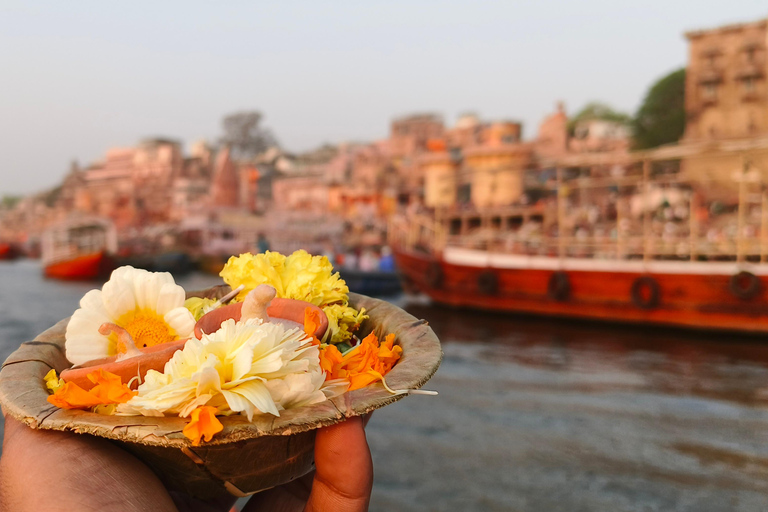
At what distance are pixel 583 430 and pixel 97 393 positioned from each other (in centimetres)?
451

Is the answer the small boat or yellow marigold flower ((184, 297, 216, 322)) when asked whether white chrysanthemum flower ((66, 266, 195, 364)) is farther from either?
the small boat

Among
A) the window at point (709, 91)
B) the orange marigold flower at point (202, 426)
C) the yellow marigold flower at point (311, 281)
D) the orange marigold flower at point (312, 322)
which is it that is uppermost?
the window at point (709, 91)

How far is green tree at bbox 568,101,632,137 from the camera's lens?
160ft

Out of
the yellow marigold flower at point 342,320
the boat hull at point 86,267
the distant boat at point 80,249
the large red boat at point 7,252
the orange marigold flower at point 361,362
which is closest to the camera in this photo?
the orange marigold flower at point 361,362

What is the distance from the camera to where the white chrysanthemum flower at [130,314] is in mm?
1559

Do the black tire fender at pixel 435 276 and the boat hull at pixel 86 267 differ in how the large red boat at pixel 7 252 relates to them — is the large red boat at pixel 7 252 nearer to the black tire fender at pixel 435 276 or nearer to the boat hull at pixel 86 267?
the boat hull at pixel 86 267

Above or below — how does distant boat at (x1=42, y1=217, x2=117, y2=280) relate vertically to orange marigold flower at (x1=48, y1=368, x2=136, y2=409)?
below

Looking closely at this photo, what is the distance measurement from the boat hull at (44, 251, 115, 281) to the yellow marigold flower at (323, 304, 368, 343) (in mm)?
26352

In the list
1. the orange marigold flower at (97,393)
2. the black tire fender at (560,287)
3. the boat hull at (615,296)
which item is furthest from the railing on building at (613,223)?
the orange marigold flower at (97,393)

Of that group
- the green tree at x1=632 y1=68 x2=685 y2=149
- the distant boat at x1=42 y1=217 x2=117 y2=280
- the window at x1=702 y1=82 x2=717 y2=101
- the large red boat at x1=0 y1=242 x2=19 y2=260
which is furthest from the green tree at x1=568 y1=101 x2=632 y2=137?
the large red boat at x1=0 y1=242 x2=19 y2=260

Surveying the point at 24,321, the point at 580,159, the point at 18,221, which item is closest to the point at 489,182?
the point at 580,159

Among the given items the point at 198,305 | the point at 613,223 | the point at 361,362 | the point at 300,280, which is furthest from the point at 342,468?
the point at 613,223

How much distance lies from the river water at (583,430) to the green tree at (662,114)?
30.6 metres

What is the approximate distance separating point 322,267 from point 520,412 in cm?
427
